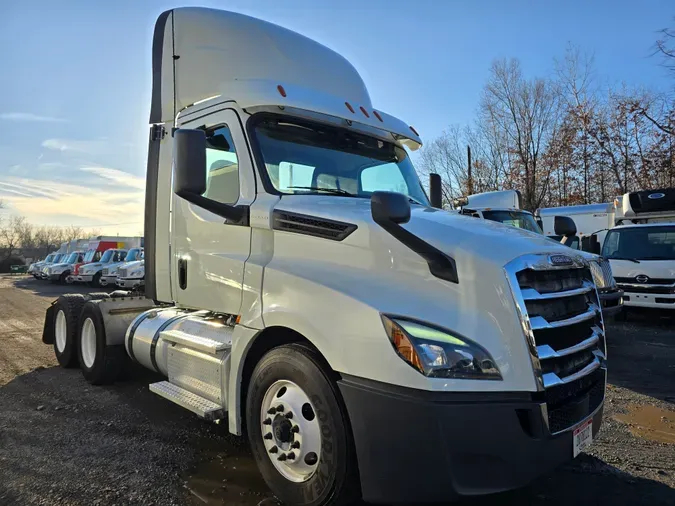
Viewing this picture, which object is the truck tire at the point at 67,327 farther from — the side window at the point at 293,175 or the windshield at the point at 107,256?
the windshield at the point at 107,256

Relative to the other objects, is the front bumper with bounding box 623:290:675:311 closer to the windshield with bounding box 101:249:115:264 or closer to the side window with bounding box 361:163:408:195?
the side window with bounding box 361:163:408:195

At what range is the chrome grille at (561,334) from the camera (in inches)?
103

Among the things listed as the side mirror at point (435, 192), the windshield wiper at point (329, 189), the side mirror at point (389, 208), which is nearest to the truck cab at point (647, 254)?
the side mirror at point (435, 192)

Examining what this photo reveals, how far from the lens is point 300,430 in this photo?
3004mm

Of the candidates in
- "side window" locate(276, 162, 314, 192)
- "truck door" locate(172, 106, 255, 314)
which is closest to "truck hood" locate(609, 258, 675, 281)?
"side window" locate(276, 162, 314, 192)

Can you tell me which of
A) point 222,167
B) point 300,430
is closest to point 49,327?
point 222,167

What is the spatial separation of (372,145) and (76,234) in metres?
123

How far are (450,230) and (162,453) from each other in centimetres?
295

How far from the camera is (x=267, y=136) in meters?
3.79

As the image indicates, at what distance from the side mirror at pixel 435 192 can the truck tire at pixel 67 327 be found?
5.02 meters

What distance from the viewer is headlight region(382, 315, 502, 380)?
2488mm

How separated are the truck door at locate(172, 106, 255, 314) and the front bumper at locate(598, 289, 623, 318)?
6.50 metres

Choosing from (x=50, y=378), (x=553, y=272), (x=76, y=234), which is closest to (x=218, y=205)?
(x=553, y=272)

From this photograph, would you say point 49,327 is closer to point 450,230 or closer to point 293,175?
point 293,175
